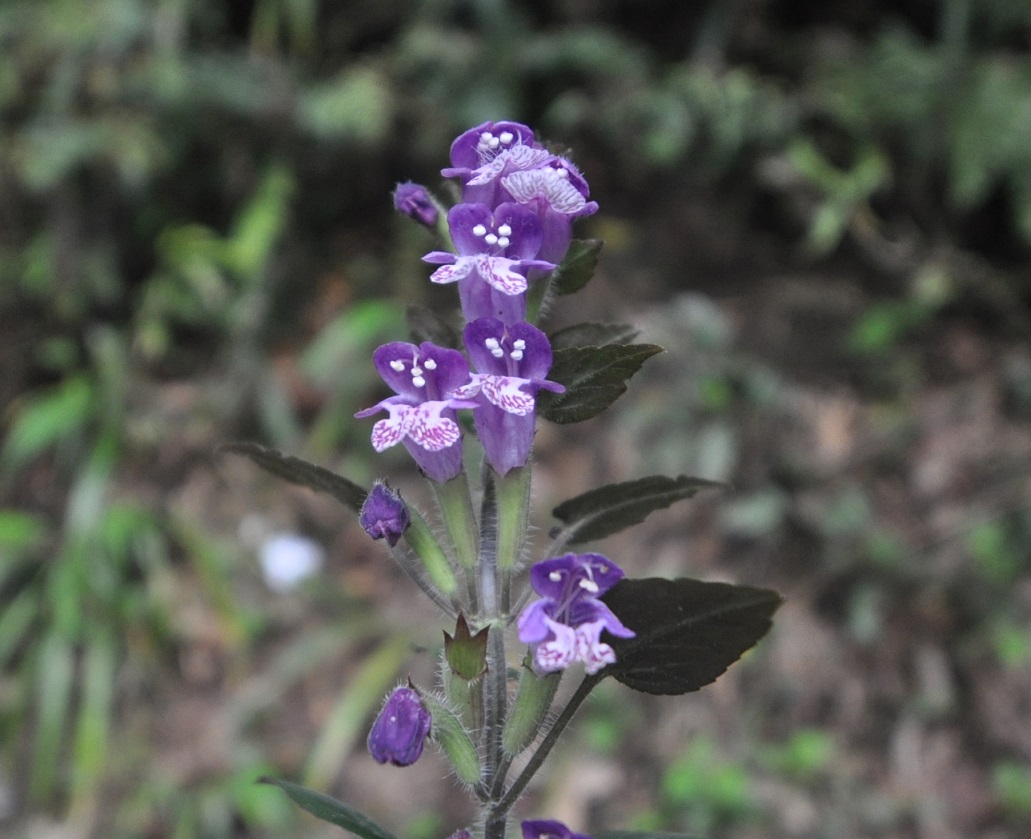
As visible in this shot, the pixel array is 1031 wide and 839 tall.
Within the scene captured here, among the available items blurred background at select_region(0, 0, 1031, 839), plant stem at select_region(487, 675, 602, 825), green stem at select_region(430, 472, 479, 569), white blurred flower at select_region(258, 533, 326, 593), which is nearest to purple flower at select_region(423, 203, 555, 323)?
green stem at select_region(430, 472, 479, 569)

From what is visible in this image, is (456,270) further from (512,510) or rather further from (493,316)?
(512,510)

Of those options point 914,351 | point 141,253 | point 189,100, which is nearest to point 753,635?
point 914,351

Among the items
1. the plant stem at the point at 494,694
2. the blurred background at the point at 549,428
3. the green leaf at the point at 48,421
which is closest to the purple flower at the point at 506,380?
the plant stem at the point at 494,694

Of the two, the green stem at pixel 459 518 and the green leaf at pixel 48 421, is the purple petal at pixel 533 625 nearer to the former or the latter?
the green stem at pixel 459 518

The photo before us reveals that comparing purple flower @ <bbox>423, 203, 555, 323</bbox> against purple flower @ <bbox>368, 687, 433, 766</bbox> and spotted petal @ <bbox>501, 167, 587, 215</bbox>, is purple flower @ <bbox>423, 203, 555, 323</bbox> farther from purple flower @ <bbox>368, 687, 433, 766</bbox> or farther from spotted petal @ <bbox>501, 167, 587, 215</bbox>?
purple flower @ <bbox>368, 687, 433, 766</bbox>

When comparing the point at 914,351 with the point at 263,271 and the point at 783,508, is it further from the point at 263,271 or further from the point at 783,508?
the point at 263,271
